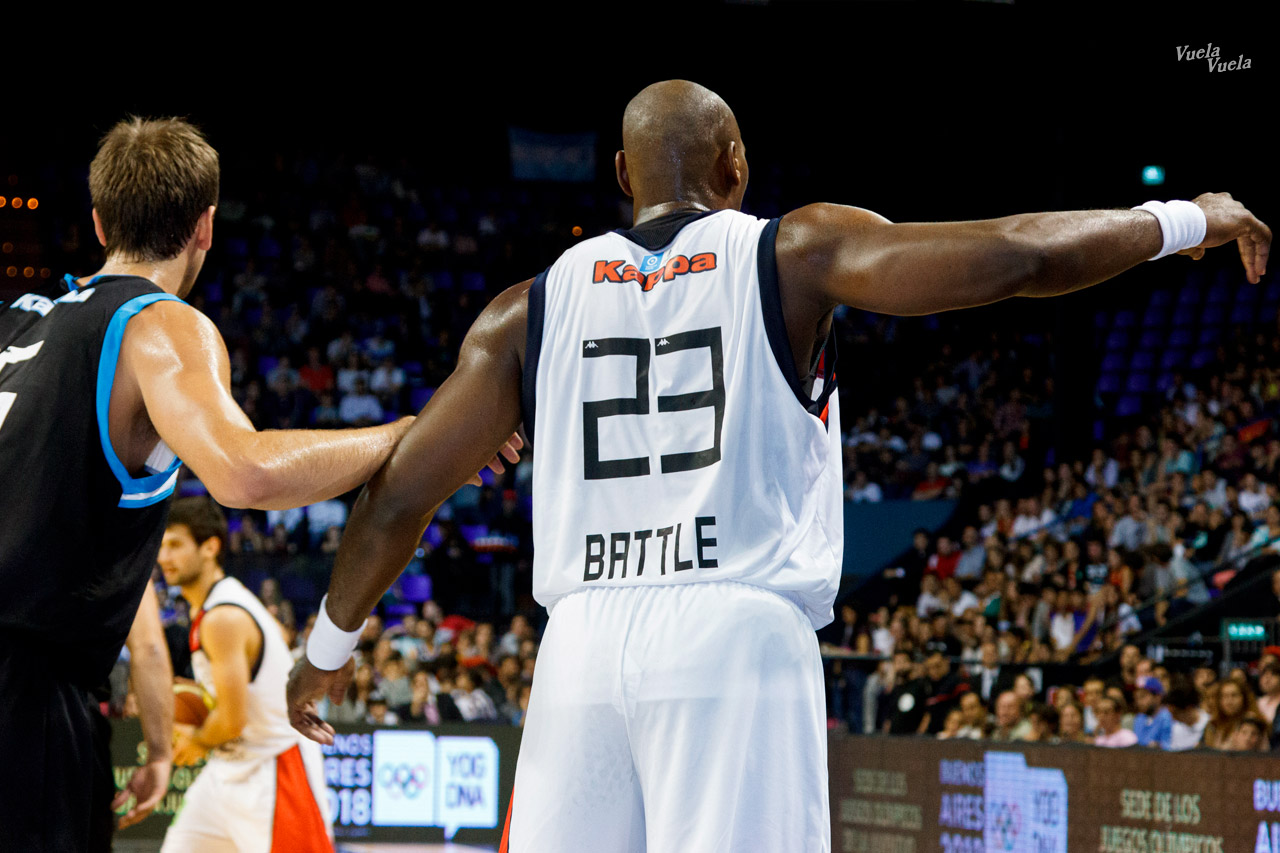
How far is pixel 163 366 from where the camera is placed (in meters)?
2.90

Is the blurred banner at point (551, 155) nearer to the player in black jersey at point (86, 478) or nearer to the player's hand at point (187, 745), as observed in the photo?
the player's hand at point (187, 745)

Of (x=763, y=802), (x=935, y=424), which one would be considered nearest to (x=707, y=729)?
(x=763, y=802)

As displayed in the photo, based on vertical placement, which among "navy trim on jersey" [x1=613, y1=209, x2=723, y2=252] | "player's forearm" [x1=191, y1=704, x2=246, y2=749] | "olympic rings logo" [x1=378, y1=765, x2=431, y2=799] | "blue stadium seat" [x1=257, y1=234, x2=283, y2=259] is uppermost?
"blue stadium seat" [x1=257, y1=234, x2=283, y2=259]

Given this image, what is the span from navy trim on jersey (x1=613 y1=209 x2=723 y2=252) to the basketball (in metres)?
3.38

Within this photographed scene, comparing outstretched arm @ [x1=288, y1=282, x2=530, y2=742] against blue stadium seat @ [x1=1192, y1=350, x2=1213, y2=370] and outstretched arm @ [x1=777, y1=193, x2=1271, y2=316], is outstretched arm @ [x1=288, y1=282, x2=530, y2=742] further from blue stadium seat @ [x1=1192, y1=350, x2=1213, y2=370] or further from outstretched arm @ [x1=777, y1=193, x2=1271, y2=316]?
blue stadium seat @ [x1=1192, y1=350, x2=1213, y2=370]

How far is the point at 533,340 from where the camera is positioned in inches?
116

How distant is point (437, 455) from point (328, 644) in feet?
1.97

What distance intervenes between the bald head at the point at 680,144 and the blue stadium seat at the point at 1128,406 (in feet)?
49.3

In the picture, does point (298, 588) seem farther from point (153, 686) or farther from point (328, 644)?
point (328, 644)

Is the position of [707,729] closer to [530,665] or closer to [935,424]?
[530,665]

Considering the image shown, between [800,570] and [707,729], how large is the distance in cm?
37

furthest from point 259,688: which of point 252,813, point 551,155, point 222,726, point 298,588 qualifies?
point 551,155

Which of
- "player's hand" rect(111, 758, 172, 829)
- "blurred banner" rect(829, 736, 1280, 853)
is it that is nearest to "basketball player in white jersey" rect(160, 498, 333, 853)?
"player's hand" rect(111, 758, 172, 829)

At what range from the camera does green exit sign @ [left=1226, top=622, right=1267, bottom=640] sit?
36.3 feet
